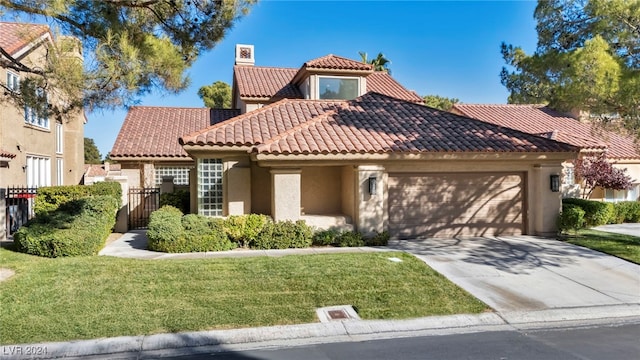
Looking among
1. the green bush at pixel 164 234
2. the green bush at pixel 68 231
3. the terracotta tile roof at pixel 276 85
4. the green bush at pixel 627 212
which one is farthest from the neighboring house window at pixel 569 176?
the green bush at pixel 68 231

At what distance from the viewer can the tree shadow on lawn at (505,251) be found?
10.8 metres

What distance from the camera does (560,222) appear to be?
562 inches

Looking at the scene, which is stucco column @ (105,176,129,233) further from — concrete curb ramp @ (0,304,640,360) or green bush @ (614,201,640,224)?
green bush @ (614,201,640,224)

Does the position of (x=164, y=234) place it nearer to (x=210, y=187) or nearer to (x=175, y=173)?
(x=210, y=187)

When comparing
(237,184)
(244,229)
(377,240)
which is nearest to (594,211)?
(377,240)

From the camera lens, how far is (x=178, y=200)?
1808 centimetres

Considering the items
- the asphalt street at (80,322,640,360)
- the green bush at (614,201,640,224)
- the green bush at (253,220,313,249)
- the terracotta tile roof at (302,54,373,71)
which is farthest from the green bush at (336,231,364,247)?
the green bush at (614,201,640,224)

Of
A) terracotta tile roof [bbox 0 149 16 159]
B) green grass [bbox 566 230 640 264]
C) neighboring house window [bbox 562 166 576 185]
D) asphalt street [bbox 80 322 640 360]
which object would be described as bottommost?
asphalt street [bbox 80 322 640 360]

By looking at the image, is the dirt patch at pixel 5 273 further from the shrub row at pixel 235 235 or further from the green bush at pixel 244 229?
the green bush at pixel 244 229

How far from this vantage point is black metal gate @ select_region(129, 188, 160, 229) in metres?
Result: 17.8

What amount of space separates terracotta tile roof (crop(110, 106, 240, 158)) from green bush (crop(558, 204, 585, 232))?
640 inches

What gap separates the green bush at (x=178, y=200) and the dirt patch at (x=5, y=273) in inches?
329

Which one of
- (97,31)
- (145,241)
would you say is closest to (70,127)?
(145,241)

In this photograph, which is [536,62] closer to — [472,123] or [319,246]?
[472,123]
